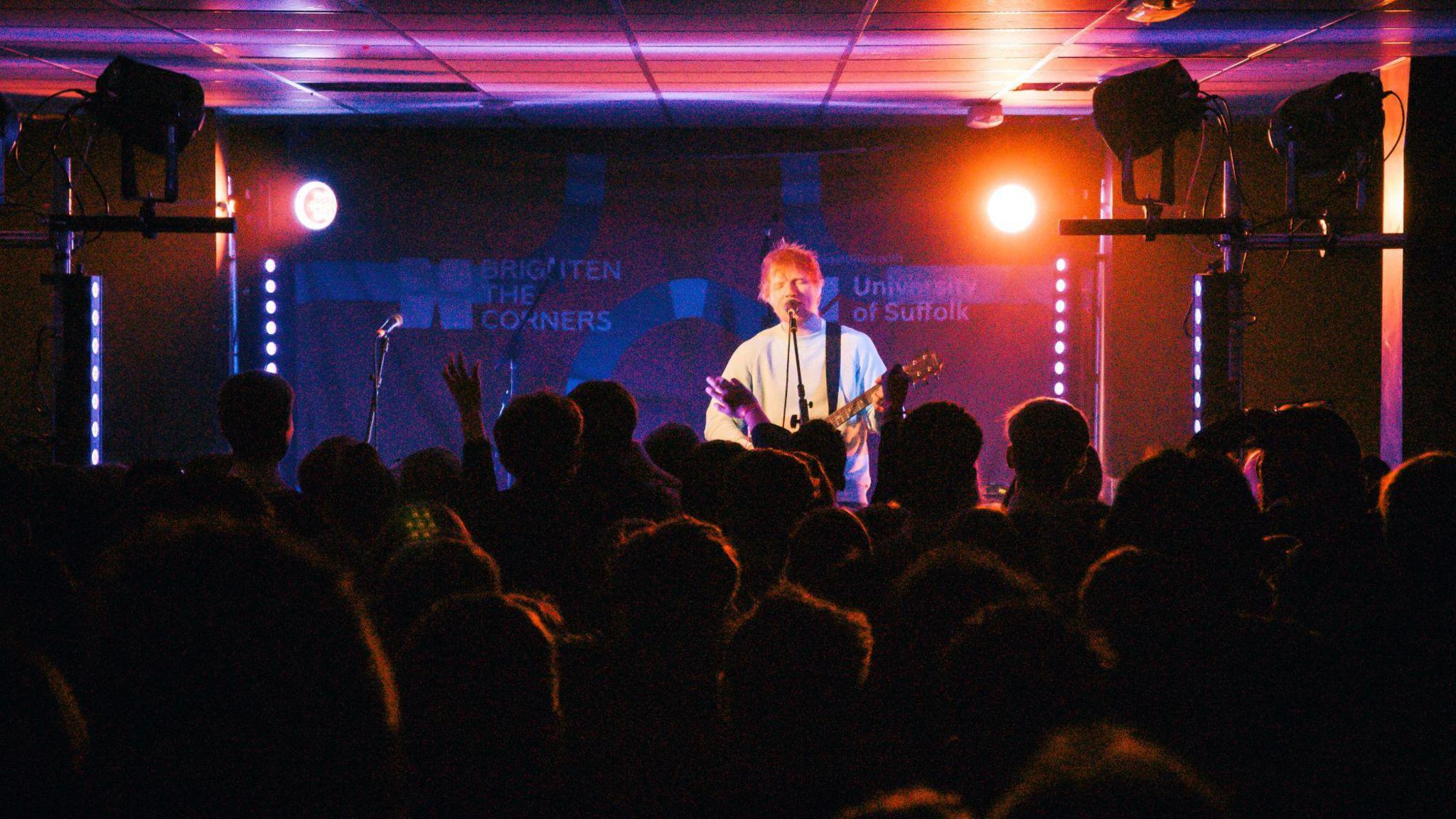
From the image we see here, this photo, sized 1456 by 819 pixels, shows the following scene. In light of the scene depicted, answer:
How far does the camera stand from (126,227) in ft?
14.4

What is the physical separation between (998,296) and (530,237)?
2.81 meters

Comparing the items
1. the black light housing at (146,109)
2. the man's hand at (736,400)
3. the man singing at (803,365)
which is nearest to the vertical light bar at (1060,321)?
the man singing at (803,365)

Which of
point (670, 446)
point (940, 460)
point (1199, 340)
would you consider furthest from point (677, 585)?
point (1199, 340)

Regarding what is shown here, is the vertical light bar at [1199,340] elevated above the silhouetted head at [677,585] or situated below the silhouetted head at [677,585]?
above

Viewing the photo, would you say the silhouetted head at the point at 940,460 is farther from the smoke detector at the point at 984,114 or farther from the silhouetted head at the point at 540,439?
the smoke detector at the point at 984,114

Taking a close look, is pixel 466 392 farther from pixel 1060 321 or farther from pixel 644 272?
pixel 1060 321

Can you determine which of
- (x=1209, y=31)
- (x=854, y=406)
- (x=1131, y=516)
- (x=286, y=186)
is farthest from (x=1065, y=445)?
(x=286, y=186)

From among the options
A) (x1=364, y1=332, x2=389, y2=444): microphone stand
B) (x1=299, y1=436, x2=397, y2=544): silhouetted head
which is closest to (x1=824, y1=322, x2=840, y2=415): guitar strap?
(x1=364, y1=332, x2=389, y2=444): microphone stand

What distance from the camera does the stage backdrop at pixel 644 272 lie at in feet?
21.2

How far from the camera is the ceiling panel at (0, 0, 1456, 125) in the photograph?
13.6 ft

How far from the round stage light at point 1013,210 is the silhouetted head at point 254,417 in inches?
178

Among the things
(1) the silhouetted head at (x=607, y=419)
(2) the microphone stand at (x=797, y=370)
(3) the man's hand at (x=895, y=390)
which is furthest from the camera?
(2) the microphone stand at (x=797, y=370)

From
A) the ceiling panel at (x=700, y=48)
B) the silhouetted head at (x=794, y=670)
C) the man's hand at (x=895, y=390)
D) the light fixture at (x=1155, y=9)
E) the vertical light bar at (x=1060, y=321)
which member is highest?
the ceiling panel at (x=700, y=48)

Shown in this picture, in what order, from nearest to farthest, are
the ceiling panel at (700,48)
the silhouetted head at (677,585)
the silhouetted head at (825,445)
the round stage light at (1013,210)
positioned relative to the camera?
the silhouetted head at (677,585) → the silhouetted head at (825,445) → the ceiling panel at (700,48) → the round stage light at (1013,210)
